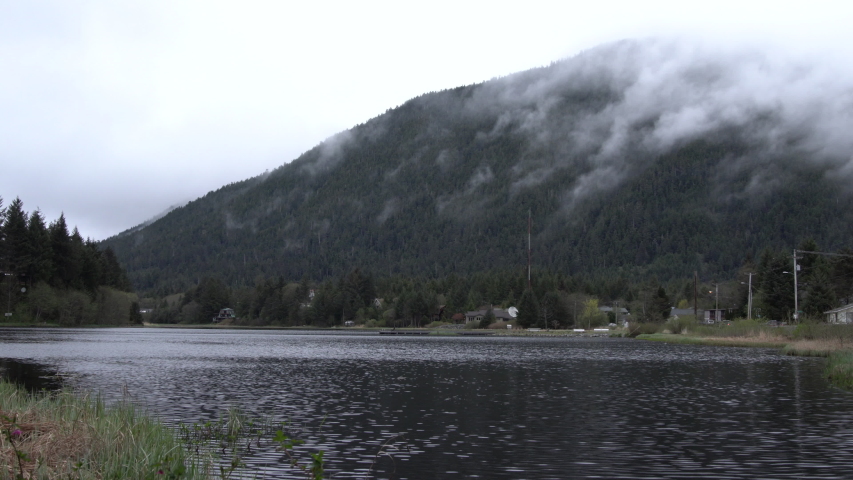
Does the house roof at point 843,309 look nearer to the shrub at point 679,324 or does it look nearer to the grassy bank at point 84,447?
the shrub at point 679,324

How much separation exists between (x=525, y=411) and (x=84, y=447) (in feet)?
63.6

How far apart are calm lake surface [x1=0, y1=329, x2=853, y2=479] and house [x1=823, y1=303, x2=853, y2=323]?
58507 mm

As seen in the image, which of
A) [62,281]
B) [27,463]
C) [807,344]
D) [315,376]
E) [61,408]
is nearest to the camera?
[27,463]

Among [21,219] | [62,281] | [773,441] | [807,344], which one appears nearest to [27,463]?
[773,441]

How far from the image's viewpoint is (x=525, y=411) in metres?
33.0

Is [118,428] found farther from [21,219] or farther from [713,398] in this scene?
[21,219]

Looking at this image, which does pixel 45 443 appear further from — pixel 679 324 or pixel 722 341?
pixel 679 324

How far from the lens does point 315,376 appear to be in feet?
165

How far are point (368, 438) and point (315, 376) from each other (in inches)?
996

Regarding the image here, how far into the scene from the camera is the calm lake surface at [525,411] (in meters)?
21.8

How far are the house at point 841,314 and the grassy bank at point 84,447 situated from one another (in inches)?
4354

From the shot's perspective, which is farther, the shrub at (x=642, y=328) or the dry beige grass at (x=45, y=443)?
the shrub at (x=642, y=328)

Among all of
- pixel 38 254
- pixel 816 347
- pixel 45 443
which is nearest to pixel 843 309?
pixel 816 347

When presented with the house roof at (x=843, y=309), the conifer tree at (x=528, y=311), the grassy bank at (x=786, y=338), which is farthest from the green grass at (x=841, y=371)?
the conifer tree at (x=528, y=311)
